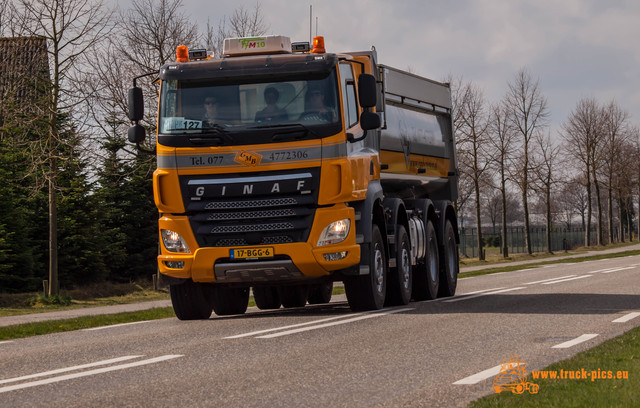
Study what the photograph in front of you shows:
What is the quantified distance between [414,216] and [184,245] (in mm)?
4933

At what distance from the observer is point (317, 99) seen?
1238 centimetres

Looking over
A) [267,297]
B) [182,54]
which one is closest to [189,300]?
[267,297]

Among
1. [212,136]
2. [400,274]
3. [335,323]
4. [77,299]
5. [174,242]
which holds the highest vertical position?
[212,136]

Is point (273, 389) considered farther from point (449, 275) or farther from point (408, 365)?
point (449, 275)

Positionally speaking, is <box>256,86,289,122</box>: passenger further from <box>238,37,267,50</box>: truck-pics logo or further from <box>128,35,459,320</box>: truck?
<box>238,37,267,50</box>: truck-pics logo

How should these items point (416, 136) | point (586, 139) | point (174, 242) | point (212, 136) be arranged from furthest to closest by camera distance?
point (586, 139) < point (416, 136) < point (174, 242) < point (212, 136)

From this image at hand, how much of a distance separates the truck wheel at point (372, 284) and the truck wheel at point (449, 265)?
3926 millimetres

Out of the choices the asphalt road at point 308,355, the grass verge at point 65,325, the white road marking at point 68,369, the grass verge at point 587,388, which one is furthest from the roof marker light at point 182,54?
the grass verge at point 587,388

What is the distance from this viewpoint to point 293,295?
16.5m

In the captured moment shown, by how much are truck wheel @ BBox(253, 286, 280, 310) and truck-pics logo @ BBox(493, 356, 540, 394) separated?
28.5 ft

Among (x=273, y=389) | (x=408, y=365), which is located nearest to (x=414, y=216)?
(x=408, y=365)

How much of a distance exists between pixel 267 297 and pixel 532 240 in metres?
61.8

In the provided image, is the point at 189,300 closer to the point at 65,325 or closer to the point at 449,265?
the point at 65,325

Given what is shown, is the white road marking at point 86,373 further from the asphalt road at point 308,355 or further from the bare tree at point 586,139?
the bare tree at point 586,139
